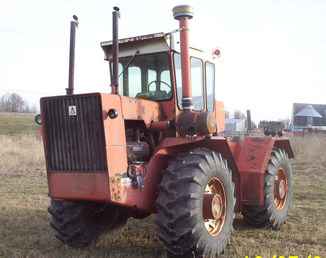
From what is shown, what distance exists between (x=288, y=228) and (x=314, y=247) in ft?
4.05

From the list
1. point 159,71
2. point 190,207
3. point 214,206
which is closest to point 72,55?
point 159,71

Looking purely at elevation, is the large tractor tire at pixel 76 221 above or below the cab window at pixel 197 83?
below

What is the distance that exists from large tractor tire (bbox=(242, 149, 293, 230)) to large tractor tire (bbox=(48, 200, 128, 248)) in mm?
2445

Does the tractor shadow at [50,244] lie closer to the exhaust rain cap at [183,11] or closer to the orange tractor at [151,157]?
the orange tractor at [151,157]

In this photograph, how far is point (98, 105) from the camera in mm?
5066

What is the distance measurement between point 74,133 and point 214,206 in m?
1.97

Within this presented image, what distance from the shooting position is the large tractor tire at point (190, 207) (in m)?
4.94

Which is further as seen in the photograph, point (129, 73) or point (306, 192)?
point (306, 192)

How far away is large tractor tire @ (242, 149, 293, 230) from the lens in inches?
276

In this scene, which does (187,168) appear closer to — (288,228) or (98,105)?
Answer: (98,105)

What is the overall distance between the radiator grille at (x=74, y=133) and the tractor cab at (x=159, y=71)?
1368mm

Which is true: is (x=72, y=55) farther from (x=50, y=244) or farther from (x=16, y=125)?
(x=16, y=125)

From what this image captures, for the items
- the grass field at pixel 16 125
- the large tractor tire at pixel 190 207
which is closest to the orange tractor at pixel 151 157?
the large tractor tire at pixel 190 207

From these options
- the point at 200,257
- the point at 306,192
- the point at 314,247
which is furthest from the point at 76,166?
the point at 306,192
